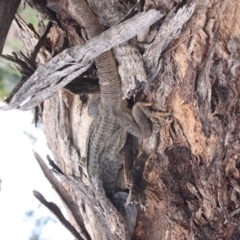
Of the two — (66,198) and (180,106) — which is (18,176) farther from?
(180,106)

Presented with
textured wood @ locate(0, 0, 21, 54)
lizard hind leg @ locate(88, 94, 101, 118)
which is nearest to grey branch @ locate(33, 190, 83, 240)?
lizard hind leg @ locate(88, 94, 101, 118)

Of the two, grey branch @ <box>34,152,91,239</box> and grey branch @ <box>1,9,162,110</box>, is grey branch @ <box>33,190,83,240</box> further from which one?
grey branch @ <box>1,9,162,110</box>

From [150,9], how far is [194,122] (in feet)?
1.37

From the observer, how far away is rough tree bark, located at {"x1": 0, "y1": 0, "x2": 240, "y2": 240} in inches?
45.9

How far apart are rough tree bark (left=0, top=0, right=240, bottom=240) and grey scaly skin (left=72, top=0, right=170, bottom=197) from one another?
0.14 ft

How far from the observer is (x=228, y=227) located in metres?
1.36

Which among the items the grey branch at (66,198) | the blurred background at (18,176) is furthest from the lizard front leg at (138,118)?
the blurred background at (18,176)

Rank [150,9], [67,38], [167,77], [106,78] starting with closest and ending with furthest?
[150,9] → [167,77] → [106,78] → [67,38]

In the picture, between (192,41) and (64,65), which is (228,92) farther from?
(64,65)

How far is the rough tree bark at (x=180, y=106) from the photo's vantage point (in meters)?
1.17

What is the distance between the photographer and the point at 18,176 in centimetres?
233

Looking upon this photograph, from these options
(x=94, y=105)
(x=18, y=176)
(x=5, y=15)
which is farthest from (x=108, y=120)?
(x=18, y=176)

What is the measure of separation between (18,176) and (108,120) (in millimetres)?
1006

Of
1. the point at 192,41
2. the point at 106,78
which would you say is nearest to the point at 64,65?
the point at 106,78
